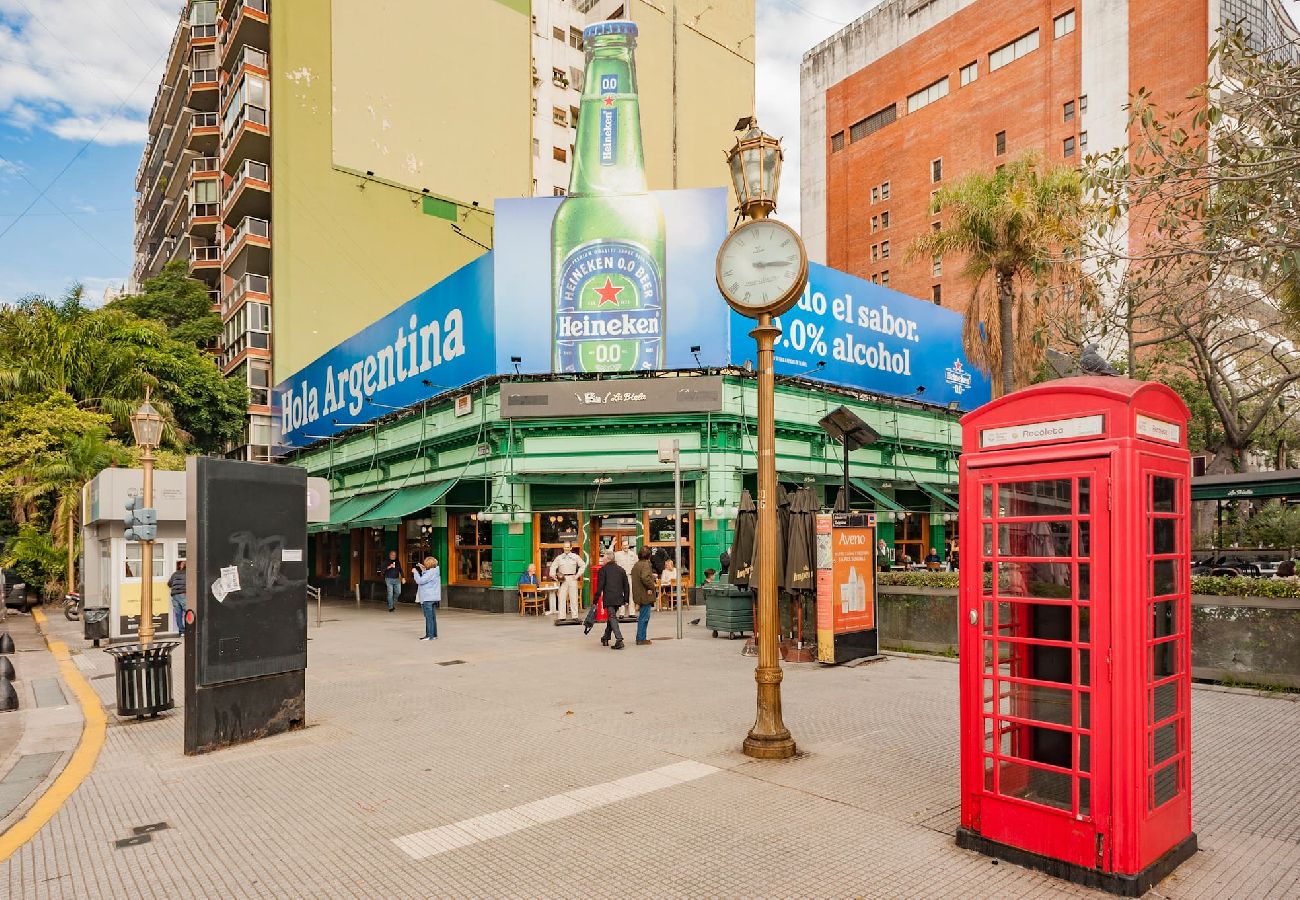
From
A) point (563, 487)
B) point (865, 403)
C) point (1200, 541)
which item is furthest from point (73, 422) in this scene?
point (1200, 541)

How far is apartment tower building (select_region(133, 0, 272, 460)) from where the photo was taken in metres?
37.5

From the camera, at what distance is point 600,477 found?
21766 mm

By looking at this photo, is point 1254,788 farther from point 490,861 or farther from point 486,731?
point 486,731

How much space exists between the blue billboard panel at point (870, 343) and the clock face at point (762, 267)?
14.0 metres

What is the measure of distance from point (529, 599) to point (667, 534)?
3.88 metres

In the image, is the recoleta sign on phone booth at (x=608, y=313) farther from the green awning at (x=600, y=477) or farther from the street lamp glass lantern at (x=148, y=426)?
the street lamp glass lantern at (x=148, y=426)

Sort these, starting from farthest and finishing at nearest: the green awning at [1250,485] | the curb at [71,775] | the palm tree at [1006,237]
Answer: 1. the green awning at [1250,485]
2. the palm tree at [1006,237]
3. the curb at [71,775]

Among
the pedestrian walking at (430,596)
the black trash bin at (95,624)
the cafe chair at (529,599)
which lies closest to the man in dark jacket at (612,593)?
the pedestrian walking at (430,596)

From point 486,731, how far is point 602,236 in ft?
51.4

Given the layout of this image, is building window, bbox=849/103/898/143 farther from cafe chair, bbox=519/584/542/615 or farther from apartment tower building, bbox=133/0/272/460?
cafe chair, bbox=519/584/542/615

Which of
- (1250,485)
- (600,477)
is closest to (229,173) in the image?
(600,477)

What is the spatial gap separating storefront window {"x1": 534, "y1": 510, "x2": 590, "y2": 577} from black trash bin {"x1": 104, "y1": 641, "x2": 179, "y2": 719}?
12952 millimetres

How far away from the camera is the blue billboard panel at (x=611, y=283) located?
2142 cm

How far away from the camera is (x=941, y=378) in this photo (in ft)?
97.5
